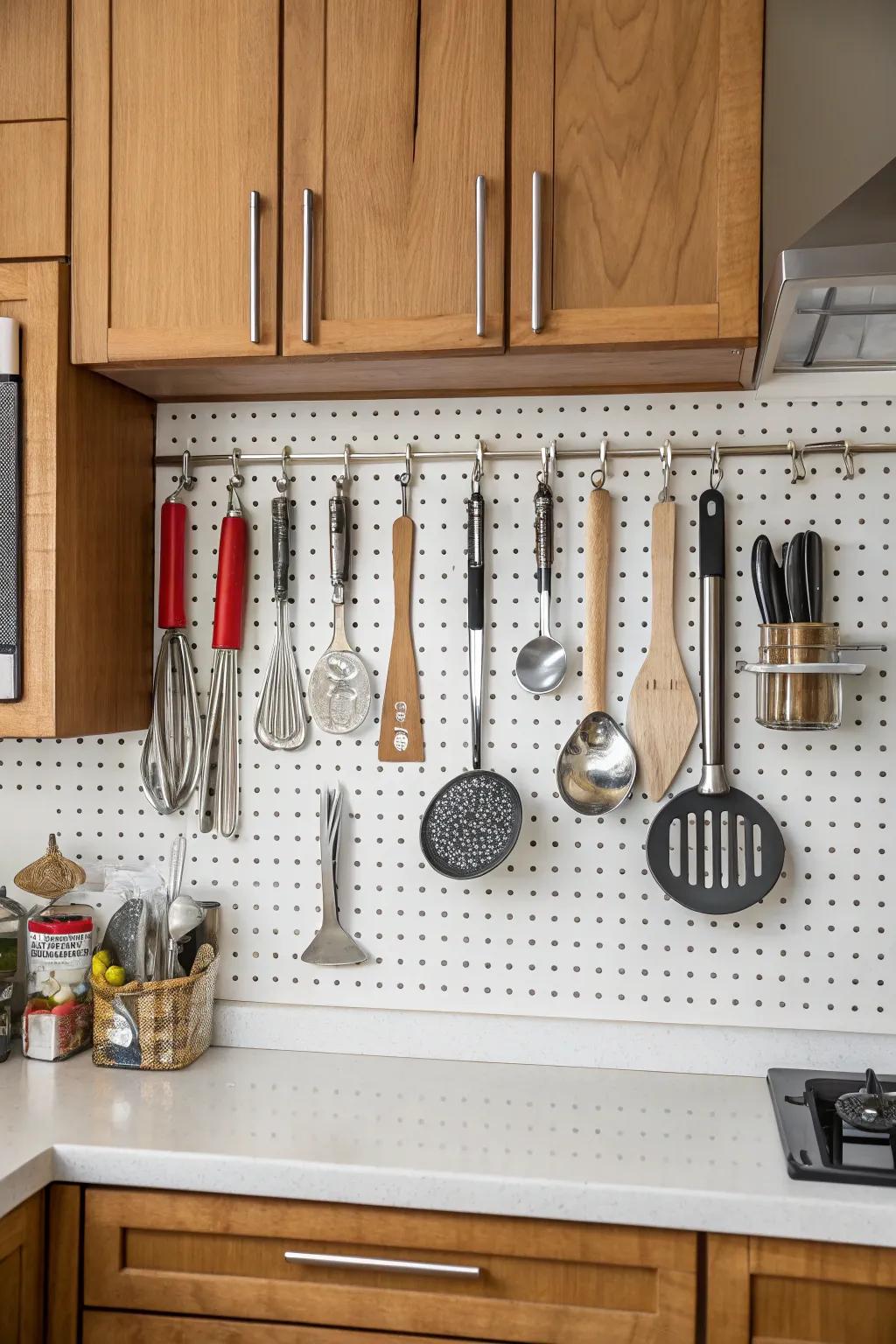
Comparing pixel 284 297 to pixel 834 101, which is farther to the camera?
pixel 834 101

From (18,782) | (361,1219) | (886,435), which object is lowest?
(361,1219)

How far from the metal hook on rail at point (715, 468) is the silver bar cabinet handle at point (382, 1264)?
3.61ft

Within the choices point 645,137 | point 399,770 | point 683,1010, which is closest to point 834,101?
point 645,137

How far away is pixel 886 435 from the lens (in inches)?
65.4

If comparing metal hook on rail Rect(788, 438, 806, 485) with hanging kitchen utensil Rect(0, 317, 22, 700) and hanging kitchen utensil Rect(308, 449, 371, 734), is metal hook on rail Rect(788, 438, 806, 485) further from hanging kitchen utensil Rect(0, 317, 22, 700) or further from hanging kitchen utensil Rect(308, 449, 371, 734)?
hanging kitchen utensil Rect(0, 317, 22, 700)

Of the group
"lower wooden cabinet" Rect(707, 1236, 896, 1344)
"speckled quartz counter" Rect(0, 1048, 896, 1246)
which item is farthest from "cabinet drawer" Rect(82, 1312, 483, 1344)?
"lower wooden cabinet" Rect(707, 1236, 896, 1344)

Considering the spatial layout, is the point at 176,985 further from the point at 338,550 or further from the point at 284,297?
the point at 284,297

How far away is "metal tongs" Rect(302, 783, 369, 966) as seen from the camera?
5.75ft

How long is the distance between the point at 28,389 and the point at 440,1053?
3.69ft

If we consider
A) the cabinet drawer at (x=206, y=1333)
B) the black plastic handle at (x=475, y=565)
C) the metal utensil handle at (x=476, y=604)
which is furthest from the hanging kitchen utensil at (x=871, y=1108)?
the black plastic handle at (x=475, y=565)

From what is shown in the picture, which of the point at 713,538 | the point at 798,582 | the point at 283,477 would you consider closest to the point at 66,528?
the point at 283,477

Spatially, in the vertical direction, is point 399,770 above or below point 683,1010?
above

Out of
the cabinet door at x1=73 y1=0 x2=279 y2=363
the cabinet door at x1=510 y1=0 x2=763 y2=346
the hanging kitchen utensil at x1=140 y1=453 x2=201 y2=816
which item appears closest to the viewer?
the cabinet door at x1=510 y1=0 x2=763 y2=346

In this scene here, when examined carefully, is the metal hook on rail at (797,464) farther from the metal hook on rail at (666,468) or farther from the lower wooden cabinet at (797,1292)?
the lower wooden cabinet at (797,1292)
